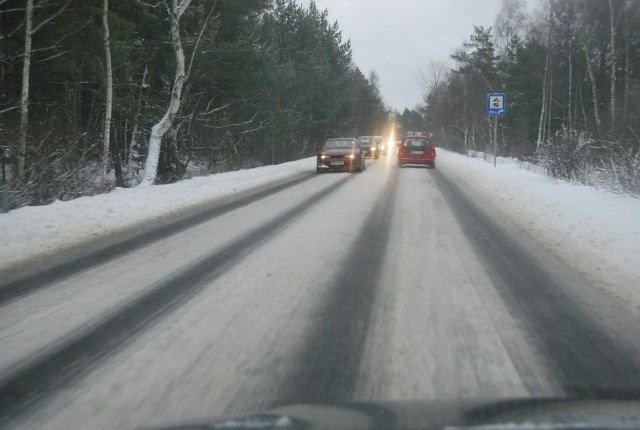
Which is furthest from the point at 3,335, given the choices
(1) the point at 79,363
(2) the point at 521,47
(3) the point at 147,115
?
(2) the point at 521,47

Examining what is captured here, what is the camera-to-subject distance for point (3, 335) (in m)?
3.68

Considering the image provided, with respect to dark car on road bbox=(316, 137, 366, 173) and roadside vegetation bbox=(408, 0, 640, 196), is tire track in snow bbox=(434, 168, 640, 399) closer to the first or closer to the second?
roadside vegetation bbox=(408, 0, 640, 196)

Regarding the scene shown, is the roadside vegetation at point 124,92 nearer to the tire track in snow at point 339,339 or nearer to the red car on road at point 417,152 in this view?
the red car on road at point 417,152

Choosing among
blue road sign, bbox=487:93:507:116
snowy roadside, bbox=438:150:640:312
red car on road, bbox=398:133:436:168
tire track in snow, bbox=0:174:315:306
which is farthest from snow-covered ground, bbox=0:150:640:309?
red car on road, bbox=398:133:436:168

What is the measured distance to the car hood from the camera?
1.72m

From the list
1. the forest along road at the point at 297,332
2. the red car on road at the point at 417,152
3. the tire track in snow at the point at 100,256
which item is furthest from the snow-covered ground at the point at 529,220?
the red car on road at the point at 417,152

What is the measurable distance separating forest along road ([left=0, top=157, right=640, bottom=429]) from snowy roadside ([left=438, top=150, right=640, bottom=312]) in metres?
0.35

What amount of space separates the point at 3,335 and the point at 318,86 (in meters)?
39.4

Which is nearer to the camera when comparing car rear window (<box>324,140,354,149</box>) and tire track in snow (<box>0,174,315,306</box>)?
tire track in snow (<box>0,174,315,306</box>)

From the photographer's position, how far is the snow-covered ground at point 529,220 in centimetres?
588

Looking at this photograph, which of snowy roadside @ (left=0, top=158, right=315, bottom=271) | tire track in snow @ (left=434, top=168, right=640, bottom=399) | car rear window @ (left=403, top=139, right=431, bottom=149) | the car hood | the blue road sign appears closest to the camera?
the car hood

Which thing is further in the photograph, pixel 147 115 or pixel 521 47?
pixel 521 47

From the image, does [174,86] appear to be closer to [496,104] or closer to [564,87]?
[496,104]

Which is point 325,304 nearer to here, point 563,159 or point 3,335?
point 3,335
